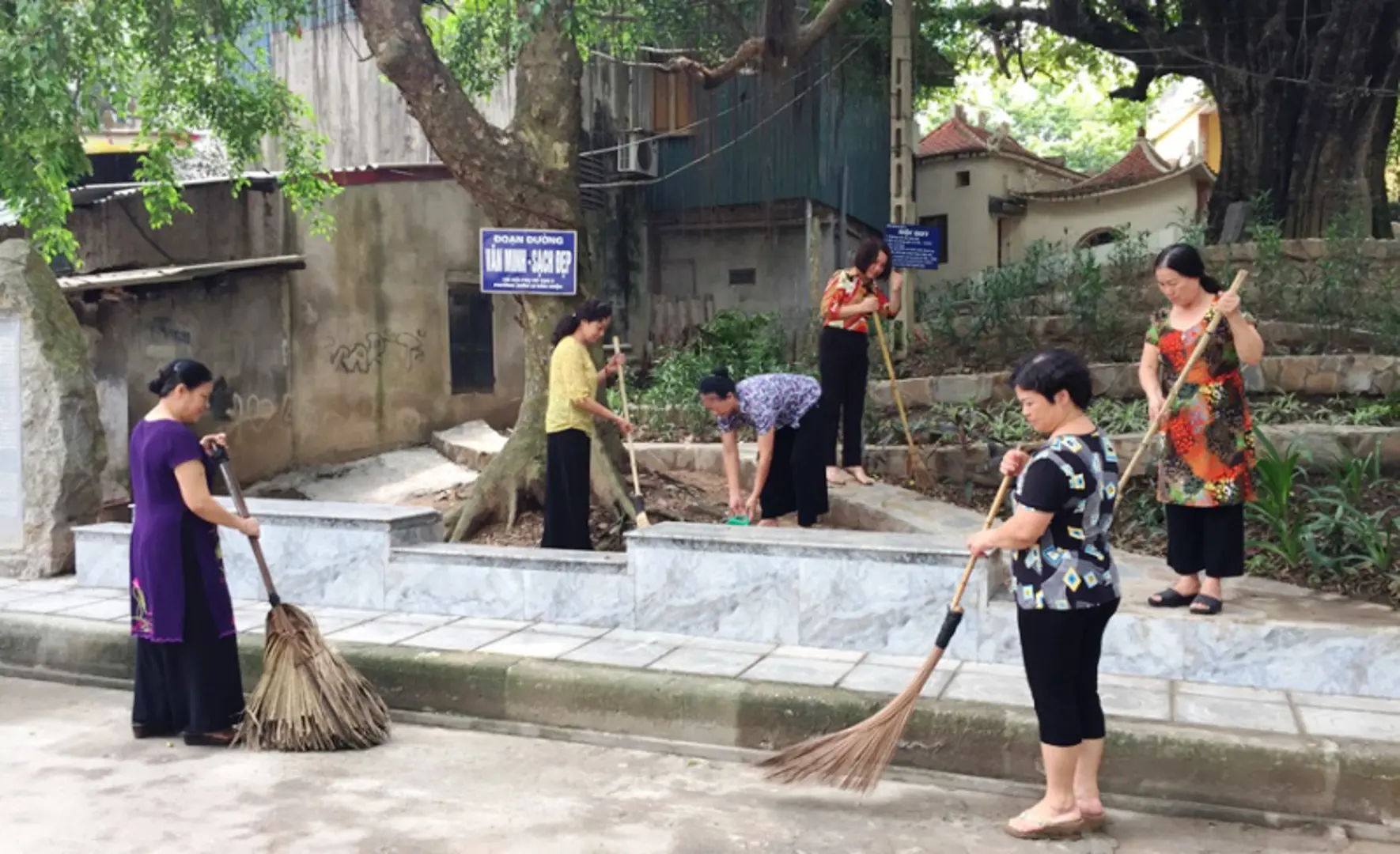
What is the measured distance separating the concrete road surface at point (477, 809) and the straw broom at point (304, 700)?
75 mm

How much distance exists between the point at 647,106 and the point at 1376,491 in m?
10.1

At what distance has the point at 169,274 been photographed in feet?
30.8

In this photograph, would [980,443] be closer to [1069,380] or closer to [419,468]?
[1069,380]

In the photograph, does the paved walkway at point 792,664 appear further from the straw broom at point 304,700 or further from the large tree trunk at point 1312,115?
the large tree trunk at point 1312,115

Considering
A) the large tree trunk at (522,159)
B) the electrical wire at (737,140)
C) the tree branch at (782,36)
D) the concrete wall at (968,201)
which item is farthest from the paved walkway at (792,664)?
the concrete wall at (968,201)

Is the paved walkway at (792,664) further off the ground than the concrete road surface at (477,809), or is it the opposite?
the paved walkway at (792,664)

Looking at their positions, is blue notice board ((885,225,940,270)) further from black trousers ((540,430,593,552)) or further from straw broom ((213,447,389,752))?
straw broom ((213,447,389,752))

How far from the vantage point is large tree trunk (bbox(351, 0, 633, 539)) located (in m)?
6.57

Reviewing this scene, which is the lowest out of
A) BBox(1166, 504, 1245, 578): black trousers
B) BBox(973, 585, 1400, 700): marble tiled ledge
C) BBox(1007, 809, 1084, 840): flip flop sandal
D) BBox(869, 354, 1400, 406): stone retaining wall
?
BBox(1007, 809, 1084, 840): flip flop sandal

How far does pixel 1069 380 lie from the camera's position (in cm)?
329

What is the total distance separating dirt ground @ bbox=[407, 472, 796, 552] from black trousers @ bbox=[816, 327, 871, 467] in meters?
0.72

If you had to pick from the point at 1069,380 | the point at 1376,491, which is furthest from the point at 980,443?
the point at 1069,380

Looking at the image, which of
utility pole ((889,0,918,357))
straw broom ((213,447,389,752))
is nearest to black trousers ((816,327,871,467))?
utility pole ((889,0,918,357))

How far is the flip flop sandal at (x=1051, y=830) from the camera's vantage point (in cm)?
335
